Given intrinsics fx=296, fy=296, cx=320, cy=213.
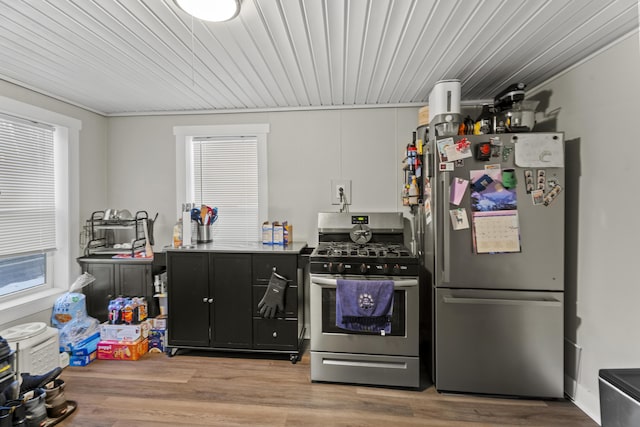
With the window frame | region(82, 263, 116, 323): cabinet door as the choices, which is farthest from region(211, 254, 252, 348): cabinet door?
the window frame

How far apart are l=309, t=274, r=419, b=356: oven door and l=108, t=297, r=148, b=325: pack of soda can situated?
164cm

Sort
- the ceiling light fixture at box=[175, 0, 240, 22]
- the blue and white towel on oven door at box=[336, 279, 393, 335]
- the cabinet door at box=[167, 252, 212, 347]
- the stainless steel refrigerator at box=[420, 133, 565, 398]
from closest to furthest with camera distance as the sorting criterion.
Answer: the ceiling light fixture at box=[175, 0, 240, 22]
the stainless steel refrigerator at box=[420, 133, 565, 398]
the blue and white towel on oven door at box=[336, 279, 393, 335]
the cabinet door at box=[167, 252, 212, 347]

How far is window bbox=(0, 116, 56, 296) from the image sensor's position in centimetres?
236

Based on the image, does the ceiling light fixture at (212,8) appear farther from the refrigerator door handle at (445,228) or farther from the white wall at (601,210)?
the white wall at (601,210)

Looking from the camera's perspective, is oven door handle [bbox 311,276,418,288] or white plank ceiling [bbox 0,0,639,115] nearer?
white plank ceiling [bbox 0,0,639,115]

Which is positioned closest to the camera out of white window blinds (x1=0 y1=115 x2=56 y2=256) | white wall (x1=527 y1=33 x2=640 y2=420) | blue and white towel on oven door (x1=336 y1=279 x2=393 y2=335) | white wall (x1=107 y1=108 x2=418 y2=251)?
white wall (x1=527 y1=33 x2=640 y2=420)

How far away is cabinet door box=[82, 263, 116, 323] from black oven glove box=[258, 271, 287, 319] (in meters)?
Result: 1.51

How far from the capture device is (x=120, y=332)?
260 cm

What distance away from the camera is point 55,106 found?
104 inches

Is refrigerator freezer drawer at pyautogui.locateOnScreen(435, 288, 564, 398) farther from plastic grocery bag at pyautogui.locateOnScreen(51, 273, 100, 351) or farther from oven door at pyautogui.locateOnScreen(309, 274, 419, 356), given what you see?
plastic grocery bag at pyautogui.locateOnScreen(51, 273, 100, 351)

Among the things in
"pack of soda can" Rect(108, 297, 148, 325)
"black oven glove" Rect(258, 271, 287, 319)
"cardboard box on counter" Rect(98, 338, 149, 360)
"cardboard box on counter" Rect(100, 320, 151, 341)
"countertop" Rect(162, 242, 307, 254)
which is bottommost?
"cardboard box on counter" Rect(98, 338, 149, 360)

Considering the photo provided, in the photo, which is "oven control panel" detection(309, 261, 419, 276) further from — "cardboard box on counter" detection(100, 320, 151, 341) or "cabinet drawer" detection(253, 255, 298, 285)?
"cardboard box on counter" detection(100, 320, 151, 341)

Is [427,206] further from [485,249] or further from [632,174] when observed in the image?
[632,174]

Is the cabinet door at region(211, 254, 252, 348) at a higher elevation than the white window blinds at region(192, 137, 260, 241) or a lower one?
lower
